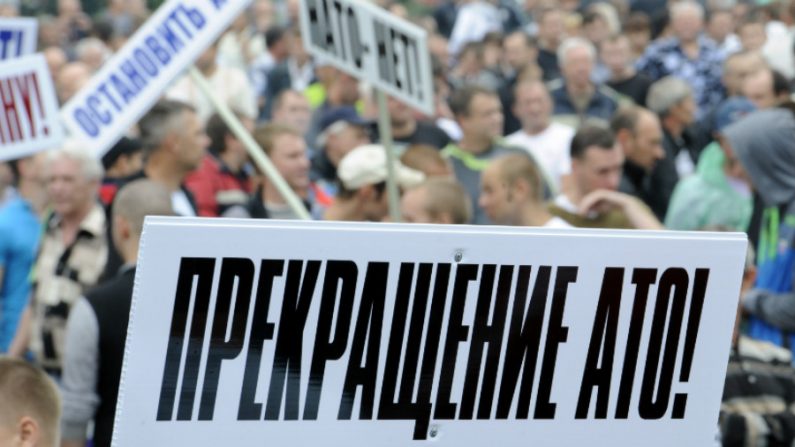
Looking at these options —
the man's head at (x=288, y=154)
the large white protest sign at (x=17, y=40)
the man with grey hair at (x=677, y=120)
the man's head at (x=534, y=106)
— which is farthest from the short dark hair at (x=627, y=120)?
the large white protest sign at (x=17, y=40)

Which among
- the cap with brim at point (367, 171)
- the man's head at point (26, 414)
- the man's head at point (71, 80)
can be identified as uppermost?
the man's head at point (26, 414)

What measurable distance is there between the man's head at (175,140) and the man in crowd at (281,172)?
0.44m

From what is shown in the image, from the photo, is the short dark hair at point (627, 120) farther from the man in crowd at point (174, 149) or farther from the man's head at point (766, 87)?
the man in crowd at point (174, 149)

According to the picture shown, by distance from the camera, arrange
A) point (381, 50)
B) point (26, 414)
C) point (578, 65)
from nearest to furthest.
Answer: point (26, 414) < point (381, 50) < point (578, 65)

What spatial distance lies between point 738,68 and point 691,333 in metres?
8.88

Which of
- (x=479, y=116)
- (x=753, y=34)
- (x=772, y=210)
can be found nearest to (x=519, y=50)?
(x=753, y=34)

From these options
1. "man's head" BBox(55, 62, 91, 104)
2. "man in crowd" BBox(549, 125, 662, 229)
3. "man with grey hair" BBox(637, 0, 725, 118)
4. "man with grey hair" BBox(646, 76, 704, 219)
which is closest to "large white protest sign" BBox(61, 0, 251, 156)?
"man in crowd" BBox(549, 125, 662, 229)

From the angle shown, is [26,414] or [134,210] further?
[134,210]

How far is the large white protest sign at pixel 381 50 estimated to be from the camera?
7.79 meters

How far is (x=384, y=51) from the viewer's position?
7.86 m

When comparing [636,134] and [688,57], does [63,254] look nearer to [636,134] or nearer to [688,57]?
[636,134]

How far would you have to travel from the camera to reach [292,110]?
455 inches

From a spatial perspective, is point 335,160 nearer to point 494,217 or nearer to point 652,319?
point 494,217

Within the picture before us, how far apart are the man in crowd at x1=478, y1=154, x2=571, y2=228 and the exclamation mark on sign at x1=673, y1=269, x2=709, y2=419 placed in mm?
3901
